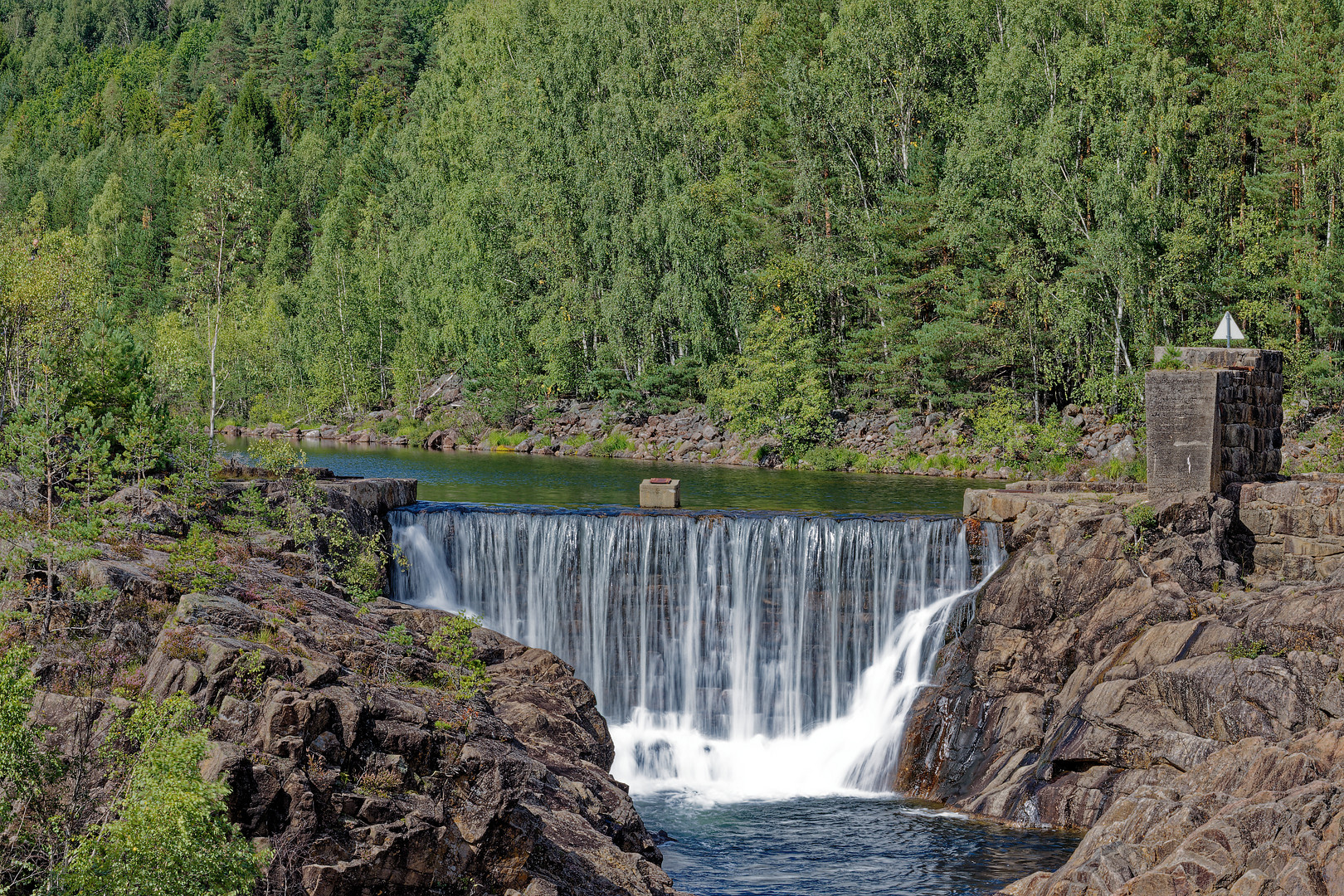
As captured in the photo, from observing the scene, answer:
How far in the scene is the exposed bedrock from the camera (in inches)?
604

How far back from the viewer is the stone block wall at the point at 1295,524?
81.9 feet

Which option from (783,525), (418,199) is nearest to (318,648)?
(783,525)

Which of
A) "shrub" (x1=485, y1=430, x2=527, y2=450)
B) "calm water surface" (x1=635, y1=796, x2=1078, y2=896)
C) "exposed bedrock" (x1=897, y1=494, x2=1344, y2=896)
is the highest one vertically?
"shrub" (x1=485, y1=430, x2=527, y2=450)

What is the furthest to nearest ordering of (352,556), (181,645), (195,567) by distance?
(352,556) → (195,567) → (181,645)

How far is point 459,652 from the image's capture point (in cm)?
1911

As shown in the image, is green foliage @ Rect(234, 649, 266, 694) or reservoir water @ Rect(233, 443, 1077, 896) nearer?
green foliage @ Rect(234, 649, 266, 694)

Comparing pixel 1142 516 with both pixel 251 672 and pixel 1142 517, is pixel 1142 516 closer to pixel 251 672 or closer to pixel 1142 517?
pixel 1142 517

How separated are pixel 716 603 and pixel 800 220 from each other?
118 ft

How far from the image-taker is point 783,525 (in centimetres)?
2694

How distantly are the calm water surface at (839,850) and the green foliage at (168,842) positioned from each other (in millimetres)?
8230

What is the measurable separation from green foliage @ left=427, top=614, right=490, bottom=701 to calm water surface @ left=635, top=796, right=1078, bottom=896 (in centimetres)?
391

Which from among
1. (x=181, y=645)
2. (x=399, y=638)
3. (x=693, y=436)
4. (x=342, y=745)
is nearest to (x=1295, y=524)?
(x=399, y=638)

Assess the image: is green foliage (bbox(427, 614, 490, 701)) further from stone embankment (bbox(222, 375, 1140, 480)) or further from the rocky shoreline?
stone embankment (bbox(222, 375, 1140, 480))

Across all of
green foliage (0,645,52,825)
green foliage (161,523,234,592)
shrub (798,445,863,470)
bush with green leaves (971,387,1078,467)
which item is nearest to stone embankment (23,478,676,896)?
green foliage (161,523,234,592)
